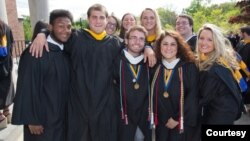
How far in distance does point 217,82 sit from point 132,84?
3.19 ft

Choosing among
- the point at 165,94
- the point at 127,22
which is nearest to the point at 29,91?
the point at 165,94

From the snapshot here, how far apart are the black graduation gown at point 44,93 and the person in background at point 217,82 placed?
1.64 metres

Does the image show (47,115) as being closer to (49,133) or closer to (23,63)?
(49,133)

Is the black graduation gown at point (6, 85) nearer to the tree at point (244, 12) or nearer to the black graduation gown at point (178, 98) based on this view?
the black graduation gown at point (178, 98)

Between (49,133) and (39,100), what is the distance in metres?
0.40

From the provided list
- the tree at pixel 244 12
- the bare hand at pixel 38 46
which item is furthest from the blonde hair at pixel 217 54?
the tree at pixel 244 12

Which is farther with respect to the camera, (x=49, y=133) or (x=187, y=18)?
(x=187, y=18)

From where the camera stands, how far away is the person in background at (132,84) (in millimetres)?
3637

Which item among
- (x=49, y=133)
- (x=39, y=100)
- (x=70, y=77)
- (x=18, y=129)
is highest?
(x=70, y=77)

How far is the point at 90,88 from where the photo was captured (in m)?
3.56

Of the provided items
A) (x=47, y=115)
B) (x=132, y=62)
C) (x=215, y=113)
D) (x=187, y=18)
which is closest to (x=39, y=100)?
(x=47, y=115)

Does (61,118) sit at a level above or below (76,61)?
below

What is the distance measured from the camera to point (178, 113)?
3631 mm

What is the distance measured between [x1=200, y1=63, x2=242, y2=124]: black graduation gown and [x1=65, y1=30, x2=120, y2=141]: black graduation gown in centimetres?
113
